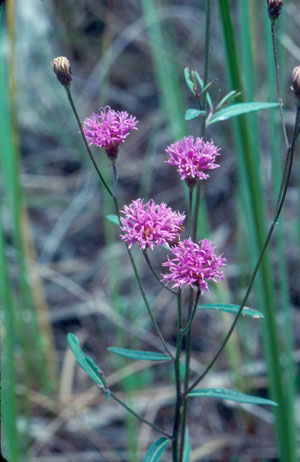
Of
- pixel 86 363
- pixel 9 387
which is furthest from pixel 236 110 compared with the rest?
pixel 9 387

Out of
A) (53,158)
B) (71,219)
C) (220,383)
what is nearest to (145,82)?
(53,158)

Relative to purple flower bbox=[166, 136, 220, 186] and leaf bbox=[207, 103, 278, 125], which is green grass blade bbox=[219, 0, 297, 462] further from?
purple flower bbox=[166, 136, 220, 186]

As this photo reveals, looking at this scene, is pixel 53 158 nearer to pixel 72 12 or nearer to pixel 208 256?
pixel 72 12

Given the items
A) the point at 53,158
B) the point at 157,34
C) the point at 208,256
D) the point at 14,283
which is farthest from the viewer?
the point at 53,158

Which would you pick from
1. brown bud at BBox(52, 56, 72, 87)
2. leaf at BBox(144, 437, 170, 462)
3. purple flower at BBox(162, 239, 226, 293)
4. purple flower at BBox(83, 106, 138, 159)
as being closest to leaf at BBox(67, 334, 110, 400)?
leaf at BBox(144, 437, 170, 462)

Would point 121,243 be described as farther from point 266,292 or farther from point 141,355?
point 141,355

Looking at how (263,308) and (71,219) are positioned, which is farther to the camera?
(71,219)
